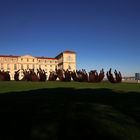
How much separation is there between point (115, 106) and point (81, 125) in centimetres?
169

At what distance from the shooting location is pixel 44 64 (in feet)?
320

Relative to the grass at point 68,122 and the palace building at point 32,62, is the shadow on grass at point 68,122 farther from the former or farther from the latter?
the palace building at point 32,62

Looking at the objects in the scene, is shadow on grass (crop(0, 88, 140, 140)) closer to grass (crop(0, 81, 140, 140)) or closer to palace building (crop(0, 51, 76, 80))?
grass (crop(0, 81, 140, 140))

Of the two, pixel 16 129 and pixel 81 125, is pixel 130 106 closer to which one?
pixel 81 125

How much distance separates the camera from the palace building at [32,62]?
3663 inches

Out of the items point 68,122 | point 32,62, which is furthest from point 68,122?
point 32,62

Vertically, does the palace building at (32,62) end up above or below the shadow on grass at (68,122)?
above

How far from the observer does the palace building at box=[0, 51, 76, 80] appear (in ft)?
305

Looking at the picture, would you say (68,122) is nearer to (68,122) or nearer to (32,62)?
(68,122)

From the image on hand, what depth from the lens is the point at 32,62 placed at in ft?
307

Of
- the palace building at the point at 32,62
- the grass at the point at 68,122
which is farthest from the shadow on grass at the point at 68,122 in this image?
the palace building at the point at 32,62

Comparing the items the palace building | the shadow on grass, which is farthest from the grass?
the palace building

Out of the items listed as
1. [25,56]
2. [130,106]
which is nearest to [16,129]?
[130,106]

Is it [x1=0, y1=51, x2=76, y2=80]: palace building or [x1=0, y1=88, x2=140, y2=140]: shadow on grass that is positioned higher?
[x1=0, y1=51, x2=76, y2=80]: palace building
